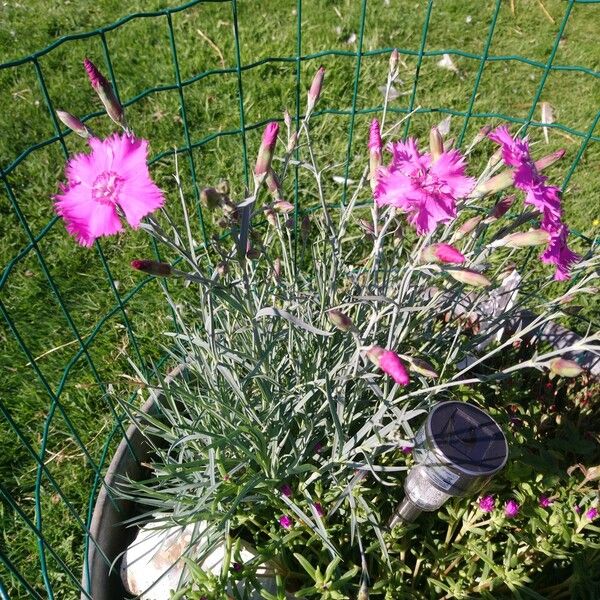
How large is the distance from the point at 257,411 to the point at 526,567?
2.09ft

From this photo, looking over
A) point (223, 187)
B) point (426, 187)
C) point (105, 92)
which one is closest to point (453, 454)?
point (426, 187)

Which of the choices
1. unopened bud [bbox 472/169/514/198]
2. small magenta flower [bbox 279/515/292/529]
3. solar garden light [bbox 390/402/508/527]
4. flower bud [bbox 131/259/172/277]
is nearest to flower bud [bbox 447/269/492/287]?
unopened bud [bbox 472/169/514/198]

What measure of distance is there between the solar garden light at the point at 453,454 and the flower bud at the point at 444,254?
0.33 meters

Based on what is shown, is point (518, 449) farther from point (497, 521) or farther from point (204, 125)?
point (204, 125)

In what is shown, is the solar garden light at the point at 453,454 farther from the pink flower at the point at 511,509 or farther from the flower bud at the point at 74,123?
the flower bud at the point at 74,123

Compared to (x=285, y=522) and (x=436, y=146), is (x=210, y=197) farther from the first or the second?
(x=285, y=522)

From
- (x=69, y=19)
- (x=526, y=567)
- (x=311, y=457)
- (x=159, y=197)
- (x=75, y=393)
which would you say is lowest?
(x=526, y=567)

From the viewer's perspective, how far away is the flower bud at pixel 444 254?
0.85 metres

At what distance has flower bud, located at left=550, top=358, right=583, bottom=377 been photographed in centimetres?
96

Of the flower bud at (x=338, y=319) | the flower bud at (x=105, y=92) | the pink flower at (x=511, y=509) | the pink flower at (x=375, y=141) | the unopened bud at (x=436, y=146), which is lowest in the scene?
the pink flower at (x=511, y=509)

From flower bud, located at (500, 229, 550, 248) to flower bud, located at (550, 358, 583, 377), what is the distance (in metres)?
0.19

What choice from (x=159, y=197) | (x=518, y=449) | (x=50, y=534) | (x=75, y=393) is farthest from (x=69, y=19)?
(x=518, y=449)

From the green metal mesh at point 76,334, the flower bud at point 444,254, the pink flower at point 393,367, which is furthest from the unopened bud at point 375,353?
the green metal mesh at point 76,334

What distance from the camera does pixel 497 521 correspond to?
1.21 m
